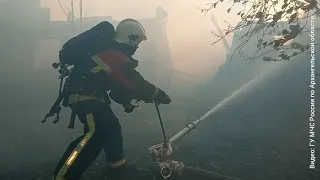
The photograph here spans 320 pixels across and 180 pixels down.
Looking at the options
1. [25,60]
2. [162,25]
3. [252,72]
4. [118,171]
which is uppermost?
[162,25]

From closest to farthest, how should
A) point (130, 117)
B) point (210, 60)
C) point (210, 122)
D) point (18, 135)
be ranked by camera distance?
point (18, 135) → point (210, 122) → point (130, 117) → point (210, 60)

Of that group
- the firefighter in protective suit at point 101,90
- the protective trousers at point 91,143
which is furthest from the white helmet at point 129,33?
the protective trousers at point 91,143

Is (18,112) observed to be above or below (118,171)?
above

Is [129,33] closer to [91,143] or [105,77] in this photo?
[105,77]

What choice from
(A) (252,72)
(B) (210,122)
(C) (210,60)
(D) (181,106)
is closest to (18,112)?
(D) (181,106)

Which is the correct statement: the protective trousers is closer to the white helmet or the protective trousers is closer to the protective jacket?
the protective jacket

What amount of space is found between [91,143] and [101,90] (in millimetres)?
704

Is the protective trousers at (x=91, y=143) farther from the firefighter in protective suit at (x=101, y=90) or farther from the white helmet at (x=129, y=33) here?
the white helmet at (x=129, y=33)

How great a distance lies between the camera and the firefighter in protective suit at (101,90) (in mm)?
4763

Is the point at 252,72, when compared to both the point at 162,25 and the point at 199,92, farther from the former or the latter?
the point at 162,25

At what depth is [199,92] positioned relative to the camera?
895 inches

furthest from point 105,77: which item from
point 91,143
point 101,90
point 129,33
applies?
point 91,143

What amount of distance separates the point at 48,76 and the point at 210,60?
23106 mm

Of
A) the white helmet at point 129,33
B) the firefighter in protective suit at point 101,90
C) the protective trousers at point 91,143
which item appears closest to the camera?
the protective trousers at point 91,143
